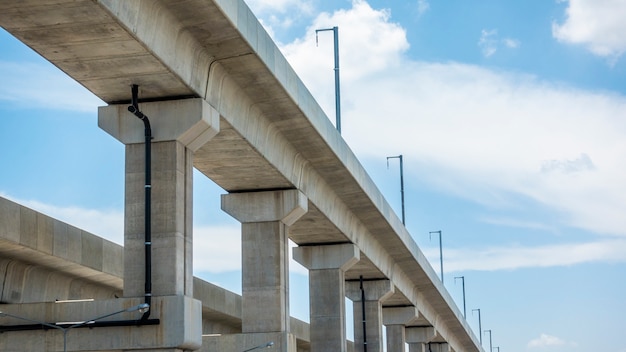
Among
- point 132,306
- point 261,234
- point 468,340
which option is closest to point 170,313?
point 132,306

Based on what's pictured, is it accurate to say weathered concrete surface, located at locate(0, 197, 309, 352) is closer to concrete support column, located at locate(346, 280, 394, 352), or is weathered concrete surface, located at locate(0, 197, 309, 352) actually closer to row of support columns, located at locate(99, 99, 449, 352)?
row of support columns, located at locate(99, 99, 449, 352)

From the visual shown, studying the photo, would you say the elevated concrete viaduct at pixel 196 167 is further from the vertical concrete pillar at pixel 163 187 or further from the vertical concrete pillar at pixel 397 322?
the vertical concrete pillar at pixel 397 322

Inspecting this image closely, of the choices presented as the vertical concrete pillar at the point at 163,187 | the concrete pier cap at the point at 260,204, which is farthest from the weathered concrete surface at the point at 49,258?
the vertical concrete pillar at the point at 163,187

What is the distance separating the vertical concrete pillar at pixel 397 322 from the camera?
216ft

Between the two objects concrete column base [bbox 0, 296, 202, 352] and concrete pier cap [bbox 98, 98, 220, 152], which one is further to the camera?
concrete pier cap [bbox 98, 98, 220, 152]

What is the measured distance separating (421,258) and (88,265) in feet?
81.2

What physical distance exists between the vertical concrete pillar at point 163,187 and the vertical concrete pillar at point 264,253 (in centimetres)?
895

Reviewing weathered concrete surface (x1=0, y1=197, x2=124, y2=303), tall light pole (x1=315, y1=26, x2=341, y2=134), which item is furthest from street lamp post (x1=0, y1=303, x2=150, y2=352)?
tall light pole (x1=315, y1=26, x2=341, y2=134)

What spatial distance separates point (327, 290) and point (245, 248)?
10234mm

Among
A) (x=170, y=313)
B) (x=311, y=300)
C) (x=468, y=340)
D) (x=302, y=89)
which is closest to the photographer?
(x=170, y=313)

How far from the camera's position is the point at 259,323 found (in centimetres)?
3662

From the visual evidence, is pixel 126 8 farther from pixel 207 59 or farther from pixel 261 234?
pixel 261 234

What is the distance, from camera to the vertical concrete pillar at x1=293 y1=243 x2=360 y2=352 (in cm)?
4616

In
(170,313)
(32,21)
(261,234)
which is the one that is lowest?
(170,313)
